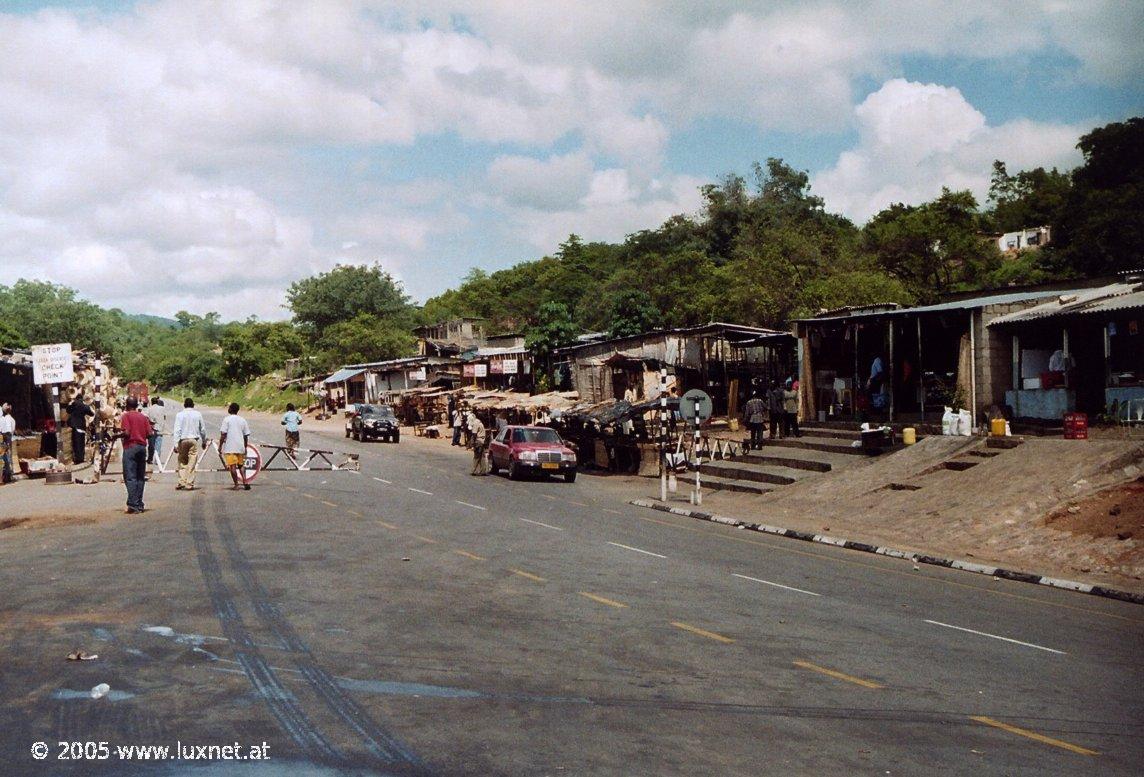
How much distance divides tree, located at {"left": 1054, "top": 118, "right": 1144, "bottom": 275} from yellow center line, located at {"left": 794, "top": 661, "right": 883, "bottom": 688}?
39533mm

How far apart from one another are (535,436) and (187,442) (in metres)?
11.6

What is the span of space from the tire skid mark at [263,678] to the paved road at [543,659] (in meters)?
0.03

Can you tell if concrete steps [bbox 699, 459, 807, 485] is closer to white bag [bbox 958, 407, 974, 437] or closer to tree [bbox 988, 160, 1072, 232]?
white bag [bbox 958, 407, 974, 437]

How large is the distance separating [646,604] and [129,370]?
145620 mm

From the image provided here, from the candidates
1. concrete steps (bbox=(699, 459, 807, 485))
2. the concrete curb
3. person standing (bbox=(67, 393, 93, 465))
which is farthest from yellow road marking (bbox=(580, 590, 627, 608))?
person standing (bbox=(67, 393, 93, 465))

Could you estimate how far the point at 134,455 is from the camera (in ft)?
59.2

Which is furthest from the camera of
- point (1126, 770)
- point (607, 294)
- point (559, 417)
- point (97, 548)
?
point (607, 294)

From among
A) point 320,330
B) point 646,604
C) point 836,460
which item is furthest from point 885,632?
point 320,330

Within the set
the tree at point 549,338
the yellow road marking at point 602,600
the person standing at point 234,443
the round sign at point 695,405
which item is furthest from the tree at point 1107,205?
the yellow road marking at point 602,600

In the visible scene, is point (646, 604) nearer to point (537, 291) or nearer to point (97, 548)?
point (97, 548)

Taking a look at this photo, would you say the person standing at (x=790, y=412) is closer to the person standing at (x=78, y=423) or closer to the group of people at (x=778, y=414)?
the group of people at (x=778, y=414)

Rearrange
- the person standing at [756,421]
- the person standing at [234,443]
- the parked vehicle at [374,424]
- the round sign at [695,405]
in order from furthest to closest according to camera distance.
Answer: the parked vehicle at [374,424]
the person standing at [756,421]
the round sign at [695,405]
the person standing at [234,443]

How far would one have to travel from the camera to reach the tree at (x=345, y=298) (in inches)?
4218

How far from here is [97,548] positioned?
44.7ft
